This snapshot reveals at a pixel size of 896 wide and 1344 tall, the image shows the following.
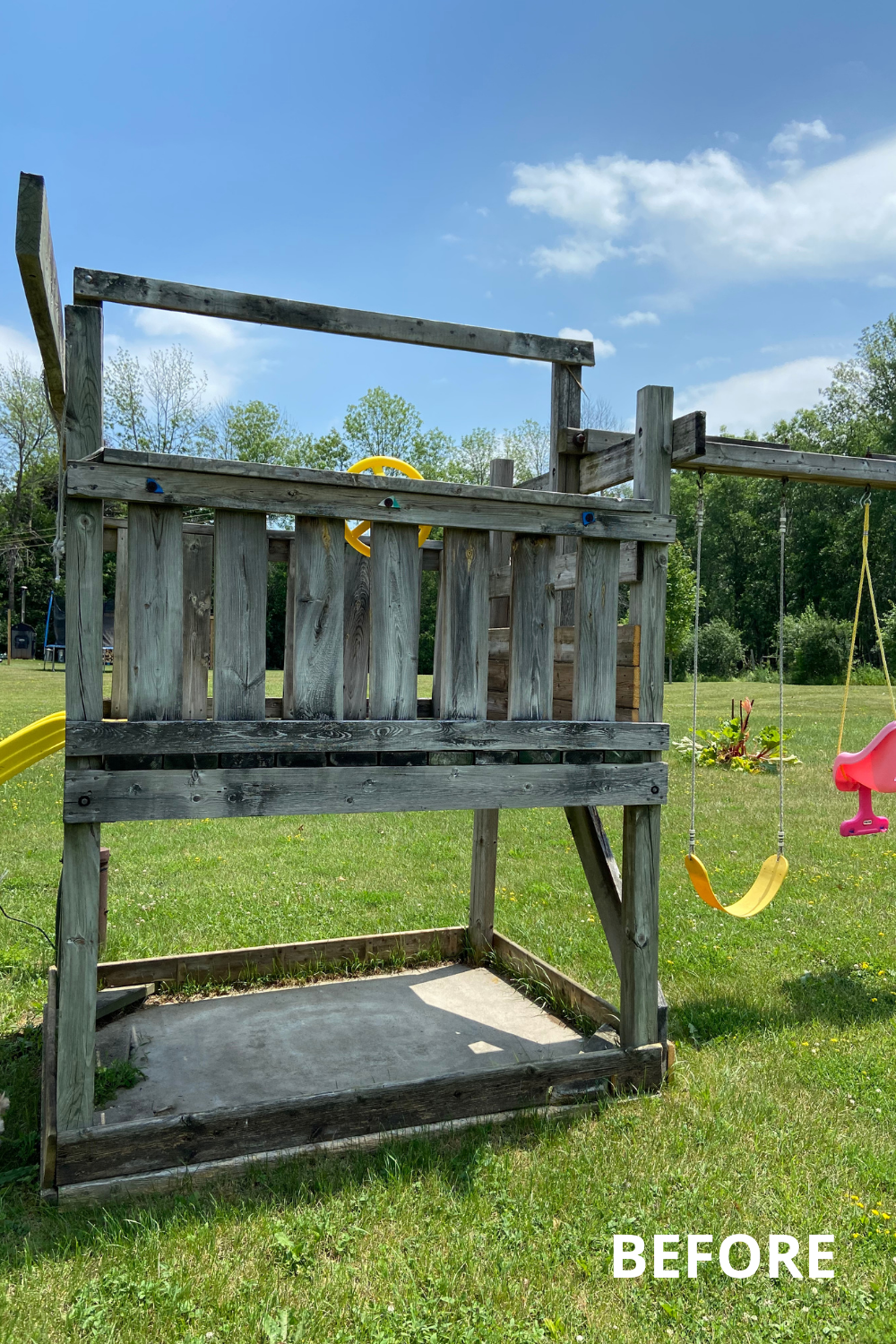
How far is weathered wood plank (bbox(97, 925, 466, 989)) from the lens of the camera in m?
4.95

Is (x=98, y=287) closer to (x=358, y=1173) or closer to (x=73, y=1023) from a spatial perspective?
(x=73, y=1023)

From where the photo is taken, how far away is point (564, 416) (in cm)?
442

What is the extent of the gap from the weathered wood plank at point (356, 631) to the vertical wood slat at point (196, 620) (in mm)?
520

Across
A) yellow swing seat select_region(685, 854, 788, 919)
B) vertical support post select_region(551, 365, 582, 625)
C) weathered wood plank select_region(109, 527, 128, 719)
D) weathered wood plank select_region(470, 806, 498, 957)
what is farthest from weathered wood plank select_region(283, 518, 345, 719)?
weathered wood plank select_region(470, 806, 498, 957)

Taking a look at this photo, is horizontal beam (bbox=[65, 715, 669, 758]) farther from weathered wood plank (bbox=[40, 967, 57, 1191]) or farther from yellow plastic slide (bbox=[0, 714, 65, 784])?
weathered wood plank (bbox=[40, 967, 57, 1191])

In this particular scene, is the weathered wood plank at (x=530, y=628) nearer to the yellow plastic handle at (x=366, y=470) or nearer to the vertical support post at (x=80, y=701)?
the yellow plastic handle at (x=366, y=470)

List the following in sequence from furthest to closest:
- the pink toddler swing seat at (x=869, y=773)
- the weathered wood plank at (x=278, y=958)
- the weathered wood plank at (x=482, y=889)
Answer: the weathered wood plank at (x=482, y=889) < the pink toddler swing seat at (x=869, y=773) < the weathered wood plank at (x=278, y=958)

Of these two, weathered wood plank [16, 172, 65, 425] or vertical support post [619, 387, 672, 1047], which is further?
vertical support post [619, 387, 672, 1047]

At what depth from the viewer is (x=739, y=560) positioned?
52.5 meters

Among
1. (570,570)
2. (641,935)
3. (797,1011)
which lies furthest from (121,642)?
(797,1011)

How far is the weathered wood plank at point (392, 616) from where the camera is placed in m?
3.55

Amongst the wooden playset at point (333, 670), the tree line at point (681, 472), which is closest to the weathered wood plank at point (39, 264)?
the wooden playset at point (333, 670)

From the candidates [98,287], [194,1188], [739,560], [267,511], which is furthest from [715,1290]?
[739,560]

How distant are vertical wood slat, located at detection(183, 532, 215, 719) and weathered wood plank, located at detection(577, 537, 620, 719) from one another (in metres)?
1.49
